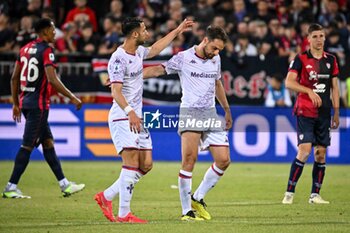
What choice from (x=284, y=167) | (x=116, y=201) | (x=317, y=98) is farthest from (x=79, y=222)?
(x=284, y=167)

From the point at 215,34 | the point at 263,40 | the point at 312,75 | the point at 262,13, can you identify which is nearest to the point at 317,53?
the point at 312,75

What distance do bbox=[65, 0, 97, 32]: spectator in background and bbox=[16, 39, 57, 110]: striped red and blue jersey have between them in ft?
31.7

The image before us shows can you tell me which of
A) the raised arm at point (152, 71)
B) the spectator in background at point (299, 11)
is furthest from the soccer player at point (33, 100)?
the spectator in background at point (299, 11)

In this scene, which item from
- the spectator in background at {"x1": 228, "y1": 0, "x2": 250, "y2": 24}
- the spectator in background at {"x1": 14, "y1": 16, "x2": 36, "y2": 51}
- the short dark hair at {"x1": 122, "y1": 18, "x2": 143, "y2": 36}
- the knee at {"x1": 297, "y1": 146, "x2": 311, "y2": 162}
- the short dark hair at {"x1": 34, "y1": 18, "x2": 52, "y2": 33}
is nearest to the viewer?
the short dark hair at {"x1": 122, "y1": 18, "x2": 143, "y2": 36}

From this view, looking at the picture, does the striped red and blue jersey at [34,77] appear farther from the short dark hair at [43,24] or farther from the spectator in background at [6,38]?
the spectator in background at [6,38]

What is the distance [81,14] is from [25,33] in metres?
1.98

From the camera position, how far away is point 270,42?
73.6ft

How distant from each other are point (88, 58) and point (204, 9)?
12.1 feet

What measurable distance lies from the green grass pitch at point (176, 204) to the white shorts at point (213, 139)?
0.94 m

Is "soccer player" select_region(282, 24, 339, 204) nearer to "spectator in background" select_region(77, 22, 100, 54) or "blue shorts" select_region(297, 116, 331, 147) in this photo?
"blue shorts" select_region(297, 116, 331, 147)

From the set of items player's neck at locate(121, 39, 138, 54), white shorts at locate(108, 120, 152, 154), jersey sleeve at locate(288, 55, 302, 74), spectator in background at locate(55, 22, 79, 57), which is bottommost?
white shorts at locate(108, 120, 152, 154)

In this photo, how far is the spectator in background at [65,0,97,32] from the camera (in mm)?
23719

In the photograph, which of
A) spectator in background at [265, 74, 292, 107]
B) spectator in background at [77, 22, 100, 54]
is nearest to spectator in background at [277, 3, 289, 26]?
spectator in background at [265, 74, 292, 107]

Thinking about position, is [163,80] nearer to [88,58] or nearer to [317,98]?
[88,58]
